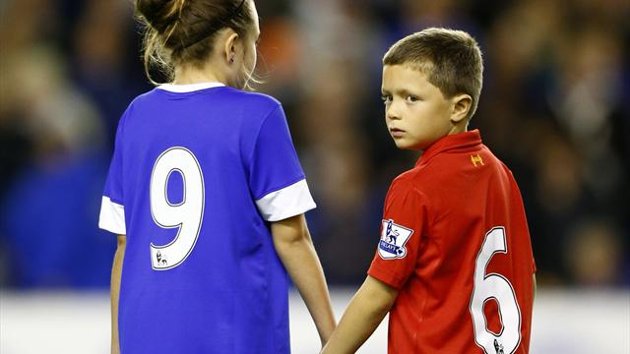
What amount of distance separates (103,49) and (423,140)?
4889 millimetres

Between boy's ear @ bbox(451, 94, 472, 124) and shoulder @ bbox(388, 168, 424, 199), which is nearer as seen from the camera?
shoulder @ bbox(388, 168, 424, 199)

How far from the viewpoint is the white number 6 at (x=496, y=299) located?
339 cm

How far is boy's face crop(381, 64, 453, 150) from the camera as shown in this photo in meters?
3.41

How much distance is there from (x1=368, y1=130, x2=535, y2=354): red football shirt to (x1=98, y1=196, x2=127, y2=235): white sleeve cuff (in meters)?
0.75

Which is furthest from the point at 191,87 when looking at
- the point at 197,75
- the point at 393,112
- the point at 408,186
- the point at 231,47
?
the point at 408,186

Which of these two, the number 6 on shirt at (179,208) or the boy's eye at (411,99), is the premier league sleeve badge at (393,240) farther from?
the number 6 on shirt at (179,208)

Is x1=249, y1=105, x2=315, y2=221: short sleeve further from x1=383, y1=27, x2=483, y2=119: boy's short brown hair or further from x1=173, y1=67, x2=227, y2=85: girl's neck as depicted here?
x1=383, y1=27, x2=483, y2=119: boy's short brown hair

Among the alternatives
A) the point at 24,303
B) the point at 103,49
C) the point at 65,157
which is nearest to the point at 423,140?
the point at 24,303

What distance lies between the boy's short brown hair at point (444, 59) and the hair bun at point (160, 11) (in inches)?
23.0

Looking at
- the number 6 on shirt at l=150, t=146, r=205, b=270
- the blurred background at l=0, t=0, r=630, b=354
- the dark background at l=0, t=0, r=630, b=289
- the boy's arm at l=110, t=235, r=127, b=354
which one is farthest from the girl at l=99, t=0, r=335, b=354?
the dark background at l=0, t=0, r=630, b=289

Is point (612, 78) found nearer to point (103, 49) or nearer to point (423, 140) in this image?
point (103, 49)

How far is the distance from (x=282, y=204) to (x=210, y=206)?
0.19 metres

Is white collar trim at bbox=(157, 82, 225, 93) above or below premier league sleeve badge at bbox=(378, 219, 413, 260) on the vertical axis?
above

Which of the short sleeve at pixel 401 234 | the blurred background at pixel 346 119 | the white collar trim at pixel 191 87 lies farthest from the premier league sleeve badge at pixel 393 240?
the blurred background at pixel 346 119
